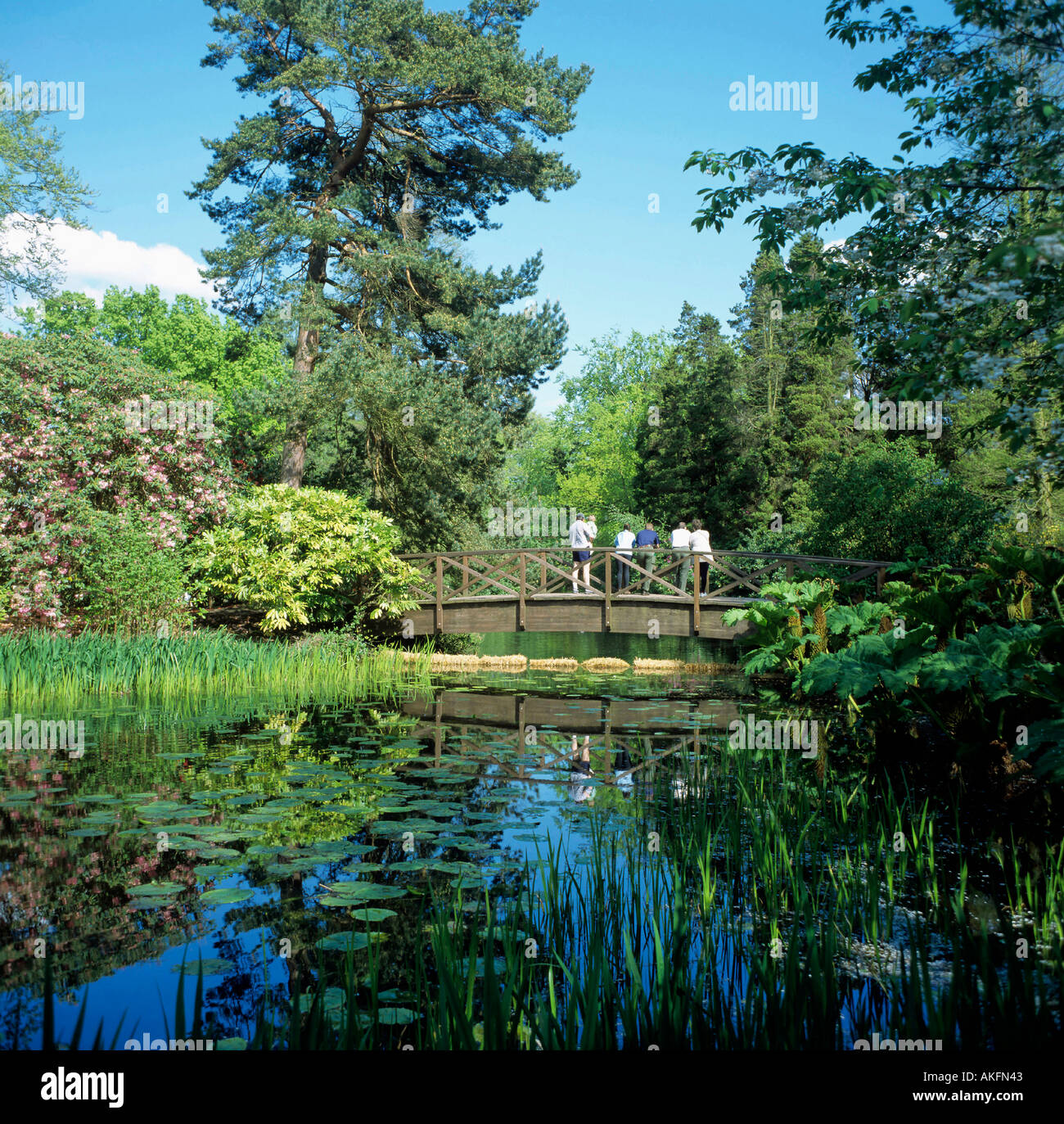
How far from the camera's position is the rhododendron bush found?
1229 cm

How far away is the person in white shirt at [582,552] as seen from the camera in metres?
16.3

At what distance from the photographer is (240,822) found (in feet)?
14.1

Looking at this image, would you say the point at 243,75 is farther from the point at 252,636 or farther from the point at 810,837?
the point at 810,837

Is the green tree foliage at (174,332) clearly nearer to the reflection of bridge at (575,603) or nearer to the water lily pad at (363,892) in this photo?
the reflection of bridge at (575,603)

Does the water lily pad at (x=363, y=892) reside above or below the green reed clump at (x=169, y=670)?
below

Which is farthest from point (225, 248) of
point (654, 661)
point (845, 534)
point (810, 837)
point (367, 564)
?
point (810, 837)

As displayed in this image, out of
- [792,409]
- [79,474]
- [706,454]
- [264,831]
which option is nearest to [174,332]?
[706,454]

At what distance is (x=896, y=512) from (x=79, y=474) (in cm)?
1403

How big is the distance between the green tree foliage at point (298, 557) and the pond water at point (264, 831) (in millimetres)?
5310

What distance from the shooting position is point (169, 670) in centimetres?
957

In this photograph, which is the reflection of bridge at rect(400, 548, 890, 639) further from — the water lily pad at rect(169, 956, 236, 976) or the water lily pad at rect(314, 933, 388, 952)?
the water lily pad at rect(169, 956, 236, 976)

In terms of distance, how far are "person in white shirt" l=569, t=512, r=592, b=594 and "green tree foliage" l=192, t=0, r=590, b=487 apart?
287 cm

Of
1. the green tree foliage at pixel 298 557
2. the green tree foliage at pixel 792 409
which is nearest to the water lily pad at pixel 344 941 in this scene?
the green tree foliage at pixel 298 557

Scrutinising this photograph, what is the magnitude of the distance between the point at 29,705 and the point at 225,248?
9700 millimetres
